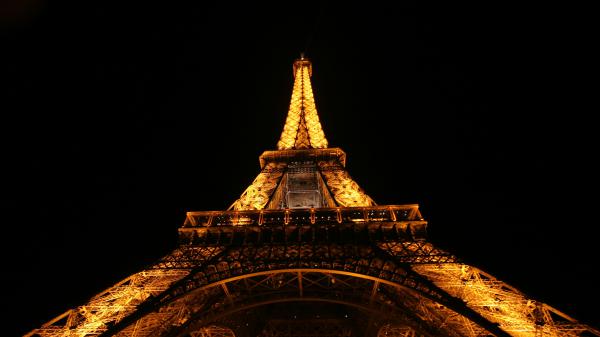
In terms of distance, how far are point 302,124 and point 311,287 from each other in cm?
1532

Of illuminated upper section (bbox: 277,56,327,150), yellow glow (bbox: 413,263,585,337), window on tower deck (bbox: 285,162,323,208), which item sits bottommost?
yellow glow (bbox: 413,263,585,337)

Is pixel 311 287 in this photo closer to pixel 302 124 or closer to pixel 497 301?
pixel 497 301

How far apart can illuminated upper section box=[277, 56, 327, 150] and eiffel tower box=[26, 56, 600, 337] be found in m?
7.89

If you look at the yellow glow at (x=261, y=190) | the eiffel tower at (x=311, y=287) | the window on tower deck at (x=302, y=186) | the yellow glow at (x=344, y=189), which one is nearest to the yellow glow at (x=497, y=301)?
the eiffel tower at (x=311, y=287)

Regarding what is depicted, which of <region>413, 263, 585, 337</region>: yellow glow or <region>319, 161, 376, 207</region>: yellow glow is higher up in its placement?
<region>319, 161, 376, 207</region>: yellow glow

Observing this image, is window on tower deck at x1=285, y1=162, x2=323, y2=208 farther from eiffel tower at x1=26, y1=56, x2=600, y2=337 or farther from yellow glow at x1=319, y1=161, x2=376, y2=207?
eiffel tower at x1=26, y1=56, x2=600, y2=337

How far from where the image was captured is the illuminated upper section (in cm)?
2459

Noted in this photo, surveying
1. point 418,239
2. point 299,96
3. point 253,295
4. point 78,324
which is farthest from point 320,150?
point 78,324

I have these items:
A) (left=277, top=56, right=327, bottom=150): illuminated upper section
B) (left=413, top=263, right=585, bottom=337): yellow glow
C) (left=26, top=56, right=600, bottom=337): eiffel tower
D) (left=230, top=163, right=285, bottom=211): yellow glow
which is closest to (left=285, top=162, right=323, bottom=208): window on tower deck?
(left=230, top=163, right=285, bottom=211): yellow glow

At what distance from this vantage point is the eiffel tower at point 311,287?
943 centimetres

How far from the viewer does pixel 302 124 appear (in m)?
26.6

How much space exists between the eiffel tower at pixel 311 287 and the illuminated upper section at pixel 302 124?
7891mm

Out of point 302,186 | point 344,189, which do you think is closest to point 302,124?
point 302,186

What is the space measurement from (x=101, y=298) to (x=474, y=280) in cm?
924
